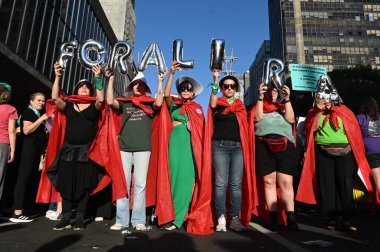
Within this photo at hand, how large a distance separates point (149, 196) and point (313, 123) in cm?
256

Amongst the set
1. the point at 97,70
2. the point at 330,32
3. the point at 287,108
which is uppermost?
the point at 330,32

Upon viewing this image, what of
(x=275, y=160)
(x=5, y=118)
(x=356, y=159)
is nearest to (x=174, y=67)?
(x=275, y=160)

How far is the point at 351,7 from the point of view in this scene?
70.2 meters

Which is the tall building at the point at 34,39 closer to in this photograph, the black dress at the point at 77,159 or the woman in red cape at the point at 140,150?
the black dress at the point at 77,159

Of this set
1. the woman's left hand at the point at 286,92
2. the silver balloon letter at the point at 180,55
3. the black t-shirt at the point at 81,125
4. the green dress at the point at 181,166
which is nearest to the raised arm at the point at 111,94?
the black t-shirt at the point at 81,125

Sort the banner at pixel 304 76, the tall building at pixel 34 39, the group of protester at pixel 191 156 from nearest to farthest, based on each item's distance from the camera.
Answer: the group of protester at pixel 191 156, the banner at pixel 304 76, the tall building at pixel 34 39

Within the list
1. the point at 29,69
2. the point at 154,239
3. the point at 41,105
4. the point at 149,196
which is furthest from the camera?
the point at 29,69

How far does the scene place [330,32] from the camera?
69.4 m

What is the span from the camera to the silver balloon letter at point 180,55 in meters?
4.04

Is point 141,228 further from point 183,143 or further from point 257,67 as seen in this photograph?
point 257,67

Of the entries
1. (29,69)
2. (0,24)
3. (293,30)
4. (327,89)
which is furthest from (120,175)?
(293,30)

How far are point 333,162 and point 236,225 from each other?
1640 mm

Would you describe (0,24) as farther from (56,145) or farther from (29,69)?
(56,145)

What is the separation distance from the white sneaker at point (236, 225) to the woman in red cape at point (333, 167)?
1056 mm
